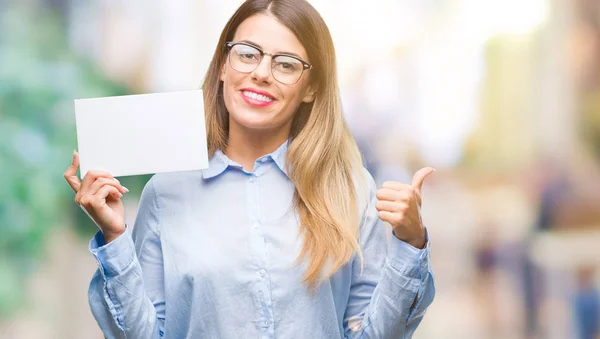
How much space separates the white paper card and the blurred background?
1.36m

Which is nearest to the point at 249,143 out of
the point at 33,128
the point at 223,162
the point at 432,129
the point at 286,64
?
the point at 223,162

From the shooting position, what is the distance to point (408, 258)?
135 centimetres

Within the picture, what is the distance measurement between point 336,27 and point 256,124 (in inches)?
65.9

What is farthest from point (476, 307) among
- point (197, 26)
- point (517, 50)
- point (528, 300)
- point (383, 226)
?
point (383, 226)

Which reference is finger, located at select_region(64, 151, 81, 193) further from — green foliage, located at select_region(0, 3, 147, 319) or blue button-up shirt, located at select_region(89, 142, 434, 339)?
green foliage, located at select_region(0, 3, 147, 319)

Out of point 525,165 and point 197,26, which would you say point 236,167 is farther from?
point 525,165

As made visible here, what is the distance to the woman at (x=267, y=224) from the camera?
4.40ft

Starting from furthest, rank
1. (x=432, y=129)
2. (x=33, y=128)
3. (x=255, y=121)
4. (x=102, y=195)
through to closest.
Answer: (x=432, y=129) → (x=33, y=128) → (x=255, y=121) → (x=102, y=195)

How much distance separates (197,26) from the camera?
2.95 m

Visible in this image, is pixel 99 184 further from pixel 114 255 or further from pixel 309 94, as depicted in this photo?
pixel 309 94

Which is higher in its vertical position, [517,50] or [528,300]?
[517,50]

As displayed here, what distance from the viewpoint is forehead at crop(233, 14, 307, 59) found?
4.60 feet

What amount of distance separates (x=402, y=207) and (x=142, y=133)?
1.47ft

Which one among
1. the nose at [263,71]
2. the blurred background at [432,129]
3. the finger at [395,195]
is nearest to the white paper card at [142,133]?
the nose at [263,71]
